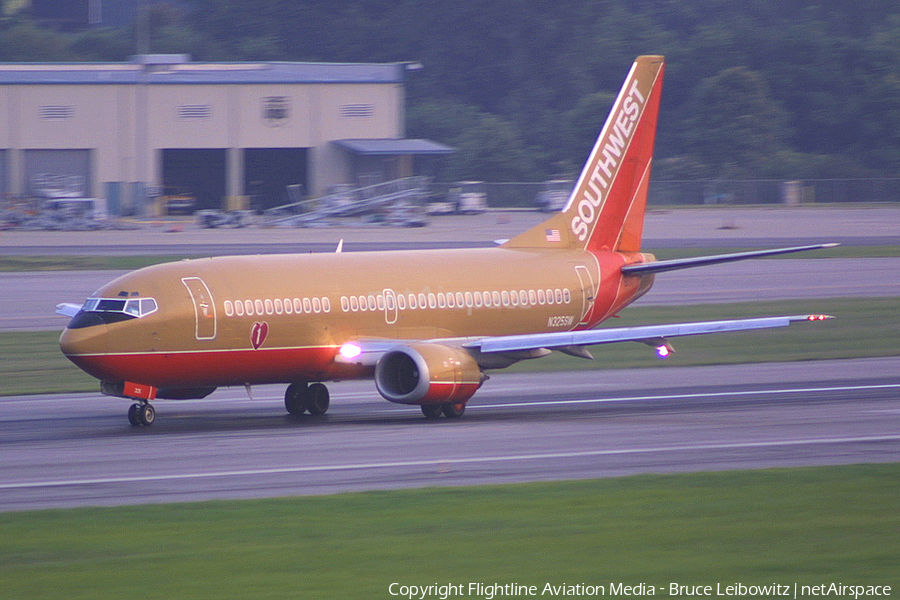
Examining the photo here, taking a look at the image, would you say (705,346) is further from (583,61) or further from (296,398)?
(583,61)

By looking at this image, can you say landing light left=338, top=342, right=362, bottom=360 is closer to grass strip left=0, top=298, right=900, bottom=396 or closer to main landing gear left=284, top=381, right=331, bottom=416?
main landing gear left=284, top=381, right=331, bottom=416

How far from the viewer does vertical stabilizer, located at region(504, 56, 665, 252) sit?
31.5 m

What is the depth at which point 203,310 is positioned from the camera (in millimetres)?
24797

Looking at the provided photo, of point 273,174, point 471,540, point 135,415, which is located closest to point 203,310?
point 135,415

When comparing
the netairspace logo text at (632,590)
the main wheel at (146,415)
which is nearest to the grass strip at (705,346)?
the main wheel at (146,415)

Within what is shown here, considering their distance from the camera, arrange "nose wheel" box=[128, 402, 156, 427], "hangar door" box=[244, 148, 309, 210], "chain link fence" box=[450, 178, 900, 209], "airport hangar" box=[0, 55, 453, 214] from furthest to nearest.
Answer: "chain link fence" box=[450, 178, 900, 209], "hangar door" box=[244, 148, 309, 210], "airport hangar" box=[0, 55, 453, 214], "nose wheel" box=[128, 402, 156, 427]

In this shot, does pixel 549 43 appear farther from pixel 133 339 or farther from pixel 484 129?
pixel 133 339

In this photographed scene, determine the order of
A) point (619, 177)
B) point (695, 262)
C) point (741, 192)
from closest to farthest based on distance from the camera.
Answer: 1. point (695, 262)
2. point (619, 177)
3. point (741, 192)

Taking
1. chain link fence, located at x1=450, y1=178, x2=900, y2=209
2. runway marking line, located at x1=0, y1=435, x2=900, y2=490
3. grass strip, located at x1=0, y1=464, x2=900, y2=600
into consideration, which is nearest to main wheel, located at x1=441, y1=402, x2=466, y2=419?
runway marking line, located at x1=0, y1=435, x2=900, y2=490

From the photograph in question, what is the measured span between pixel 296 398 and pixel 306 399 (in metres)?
0.22

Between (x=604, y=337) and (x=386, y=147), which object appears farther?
(x=386, y=147)

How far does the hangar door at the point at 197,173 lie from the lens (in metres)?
93.9

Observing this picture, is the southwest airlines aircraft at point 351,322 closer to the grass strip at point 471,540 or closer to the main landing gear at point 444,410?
→ the main landing gear at point 444,410

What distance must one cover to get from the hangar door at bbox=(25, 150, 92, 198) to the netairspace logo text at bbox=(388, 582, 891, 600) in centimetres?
8169
